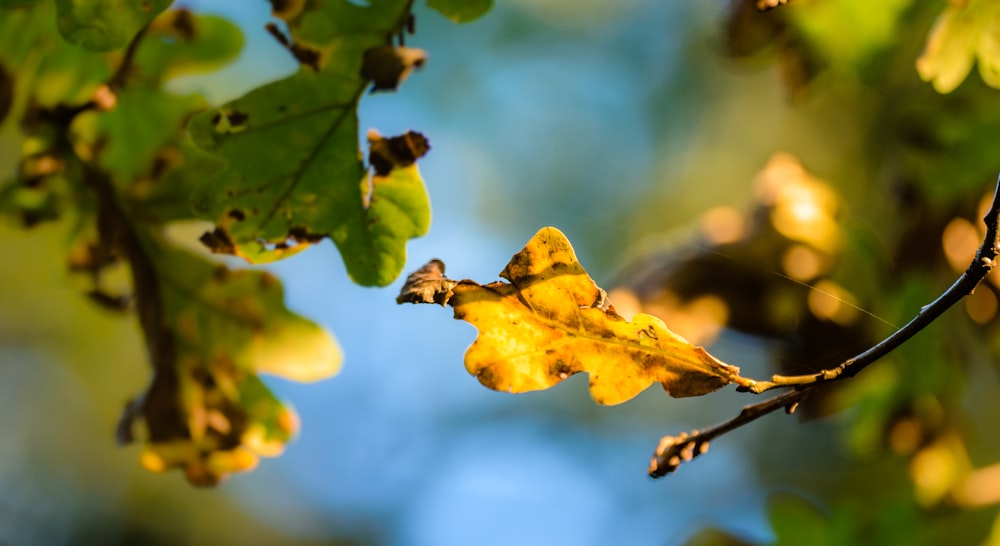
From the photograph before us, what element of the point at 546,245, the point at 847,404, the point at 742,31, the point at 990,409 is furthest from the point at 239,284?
the point at 990,409

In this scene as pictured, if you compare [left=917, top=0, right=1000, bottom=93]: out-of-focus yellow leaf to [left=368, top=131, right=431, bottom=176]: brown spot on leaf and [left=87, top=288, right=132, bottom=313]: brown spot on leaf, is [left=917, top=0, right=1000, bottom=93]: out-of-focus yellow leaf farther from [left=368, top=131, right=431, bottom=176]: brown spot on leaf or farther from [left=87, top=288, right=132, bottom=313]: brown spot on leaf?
[left=87, top=288, right=132, bottom=313]: brown spot on leaf

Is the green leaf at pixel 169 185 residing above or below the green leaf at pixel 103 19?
below

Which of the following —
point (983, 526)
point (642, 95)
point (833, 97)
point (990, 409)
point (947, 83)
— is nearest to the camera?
point (947, 83)

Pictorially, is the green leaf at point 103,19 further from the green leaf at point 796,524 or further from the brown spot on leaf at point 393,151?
the green leaf at point 796,524

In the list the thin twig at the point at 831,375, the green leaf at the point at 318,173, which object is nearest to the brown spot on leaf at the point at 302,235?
the green leaf at the point at 318,173

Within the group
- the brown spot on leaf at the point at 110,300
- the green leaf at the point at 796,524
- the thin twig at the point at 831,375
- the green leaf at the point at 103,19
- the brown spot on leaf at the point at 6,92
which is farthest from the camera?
the green leaf at the point at 796,524

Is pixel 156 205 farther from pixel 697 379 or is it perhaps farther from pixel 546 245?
pixel 697 379
